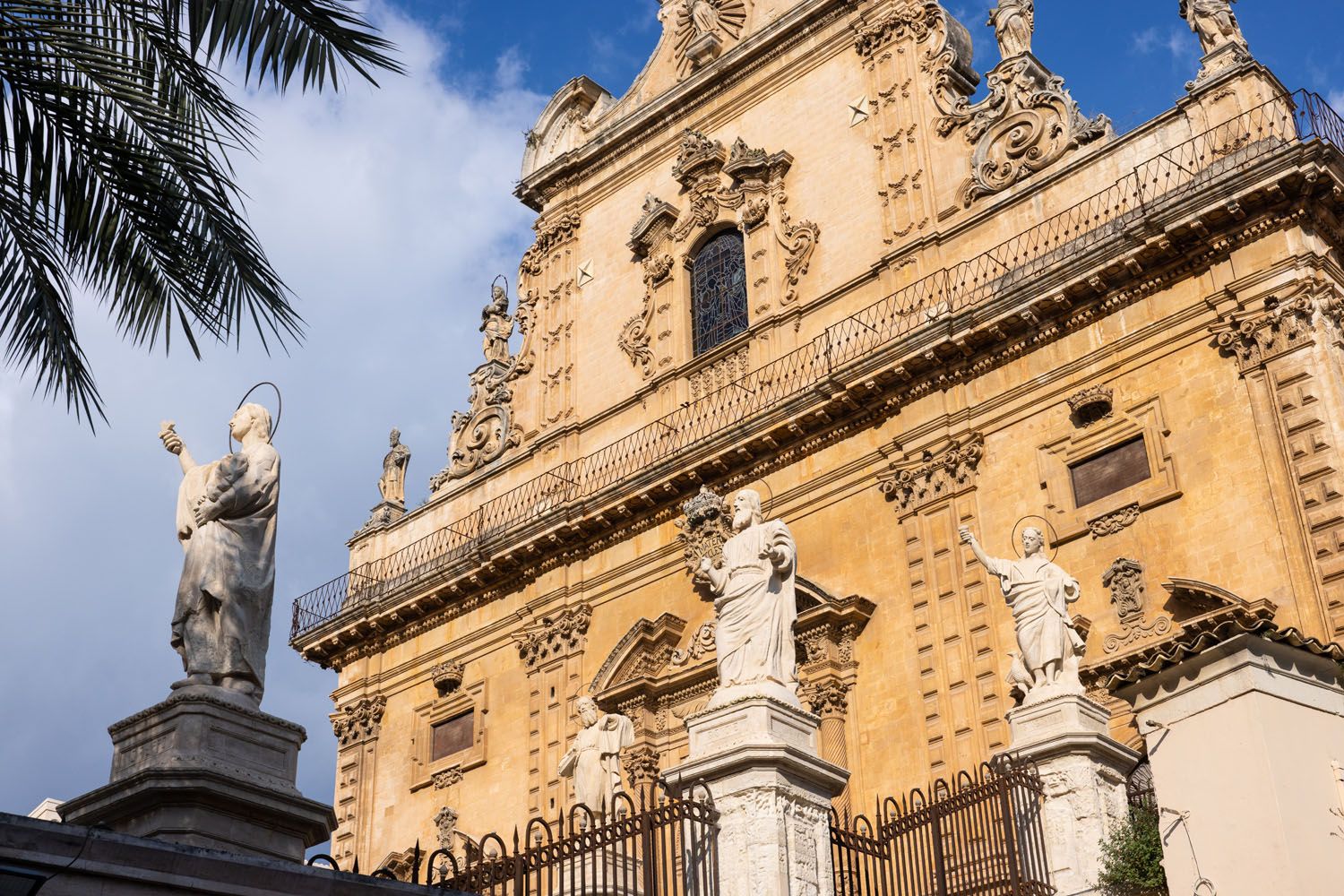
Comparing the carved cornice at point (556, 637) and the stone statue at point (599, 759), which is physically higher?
the carved cornice at point (556, 637)

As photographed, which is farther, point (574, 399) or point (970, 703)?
point (574, 399)

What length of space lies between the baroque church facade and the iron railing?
6 centimetres

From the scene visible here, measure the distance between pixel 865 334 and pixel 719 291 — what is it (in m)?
3.52

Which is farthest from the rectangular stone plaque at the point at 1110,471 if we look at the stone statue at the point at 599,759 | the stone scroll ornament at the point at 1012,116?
the stone statue at the point at 599,759

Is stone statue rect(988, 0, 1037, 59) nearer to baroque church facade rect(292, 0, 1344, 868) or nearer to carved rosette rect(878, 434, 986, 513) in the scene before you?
baroque church facade rect(292, 0, 1344, 868)

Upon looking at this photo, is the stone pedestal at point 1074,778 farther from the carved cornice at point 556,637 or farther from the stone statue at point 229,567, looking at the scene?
the carved cornice at point 556,637

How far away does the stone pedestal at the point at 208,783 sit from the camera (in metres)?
8.98

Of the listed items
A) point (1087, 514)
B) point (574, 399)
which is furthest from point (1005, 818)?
point (574, 399)

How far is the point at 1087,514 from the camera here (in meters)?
17.6

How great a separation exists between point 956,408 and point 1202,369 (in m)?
3.14

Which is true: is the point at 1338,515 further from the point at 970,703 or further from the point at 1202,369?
the point at 970,703

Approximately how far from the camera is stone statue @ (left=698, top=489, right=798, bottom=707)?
10477 mm

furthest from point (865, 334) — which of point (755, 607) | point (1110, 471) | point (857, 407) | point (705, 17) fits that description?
point (755, 607)

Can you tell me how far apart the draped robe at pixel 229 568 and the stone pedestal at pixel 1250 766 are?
5.95 meters
